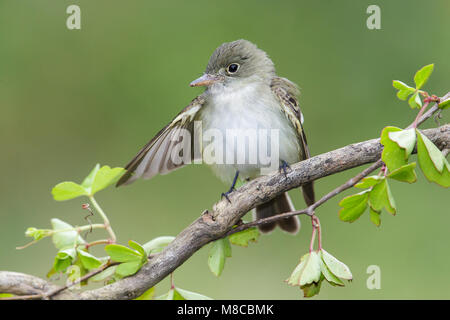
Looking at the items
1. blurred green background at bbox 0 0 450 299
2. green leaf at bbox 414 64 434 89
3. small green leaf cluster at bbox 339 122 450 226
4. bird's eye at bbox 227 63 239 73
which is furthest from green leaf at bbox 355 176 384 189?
blurred green background at bbox 0 0 450 299

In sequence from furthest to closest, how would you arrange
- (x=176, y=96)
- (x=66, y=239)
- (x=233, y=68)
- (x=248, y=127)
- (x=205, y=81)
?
1. (x=176, y=96)
2. (x=233, y=68)
3. (x=205, y=81)
4. (x=248, y=127)
5. (x=66, y=239)

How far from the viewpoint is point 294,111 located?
3279mm

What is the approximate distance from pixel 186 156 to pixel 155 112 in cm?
216

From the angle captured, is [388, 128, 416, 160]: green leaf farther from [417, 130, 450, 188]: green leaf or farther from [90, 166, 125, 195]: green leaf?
[90, 166, 125, 195]: green leaf

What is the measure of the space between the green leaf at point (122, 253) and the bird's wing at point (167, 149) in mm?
849

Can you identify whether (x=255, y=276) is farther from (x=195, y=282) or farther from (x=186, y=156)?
(x=186, y=156)

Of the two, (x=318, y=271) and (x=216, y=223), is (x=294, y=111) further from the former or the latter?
(x=318, y=271)

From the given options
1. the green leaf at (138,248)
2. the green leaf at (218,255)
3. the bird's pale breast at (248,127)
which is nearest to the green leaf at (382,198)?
the green leaf at (218,255)

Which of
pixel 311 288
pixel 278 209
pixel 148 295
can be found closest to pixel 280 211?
pixel 278 209

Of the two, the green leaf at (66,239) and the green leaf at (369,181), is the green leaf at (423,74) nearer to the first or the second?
the green leaf at (369,181)

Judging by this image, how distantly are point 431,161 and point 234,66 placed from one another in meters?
1.85

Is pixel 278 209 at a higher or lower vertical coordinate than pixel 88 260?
lower

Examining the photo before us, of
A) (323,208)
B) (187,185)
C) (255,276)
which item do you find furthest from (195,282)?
(323,208)

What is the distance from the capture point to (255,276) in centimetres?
489
